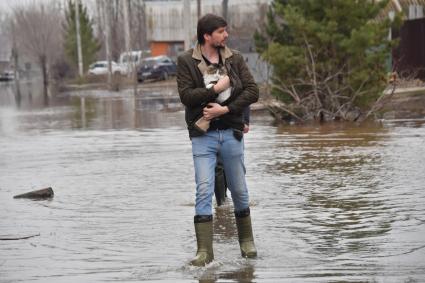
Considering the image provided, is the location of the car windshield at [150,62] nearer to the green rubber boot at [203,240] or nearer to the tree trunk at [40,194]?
the tree trunk at [40,194]

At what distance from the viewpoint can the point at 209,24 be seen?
727 cm

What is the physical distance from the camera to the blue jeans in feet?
23.7

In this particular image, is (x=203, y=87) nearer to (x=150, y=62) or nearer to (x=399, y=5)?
(x=399, y=5)

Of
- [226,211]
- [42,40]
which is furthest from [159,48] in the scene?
[226,211]

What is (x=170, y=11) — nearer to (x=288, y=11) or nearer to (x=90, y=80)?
(x=90, y=80)

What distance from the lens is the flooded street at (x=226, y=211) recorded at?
277 inches

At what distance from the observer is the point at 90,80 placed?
75.6 metres

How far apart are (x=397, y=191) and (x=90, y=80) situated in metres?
66.3

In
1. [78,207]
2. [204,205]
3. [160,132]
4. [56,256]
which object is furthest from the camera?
[160,132]

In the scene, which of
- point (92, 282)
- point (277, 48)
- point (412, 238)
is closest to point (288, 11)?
point (277, 48)

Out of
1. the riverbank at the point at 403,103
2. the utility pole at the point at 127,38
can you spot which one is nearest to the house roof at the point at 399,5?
the riverbank at the point at 403,103

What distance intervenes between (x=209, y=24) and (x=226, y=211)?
2885 millimetres

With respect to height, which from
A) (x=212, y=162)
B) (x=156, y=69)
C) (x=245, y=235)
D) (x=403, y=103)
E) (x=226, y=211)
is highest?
(x=212, y=162)

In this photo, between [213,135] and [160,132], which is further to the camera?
[160,132]
